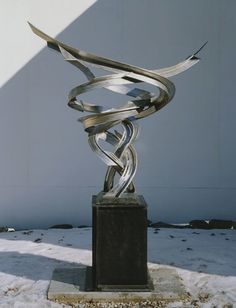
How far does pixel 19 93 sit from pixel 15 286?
3.90 metres

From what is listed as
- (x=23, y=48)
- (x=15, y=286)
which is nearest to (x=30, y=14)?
(x=23, y=48)

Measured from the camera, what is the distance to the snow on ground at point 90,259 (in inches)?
174

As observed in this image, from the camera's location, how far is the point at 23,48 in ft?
25.4

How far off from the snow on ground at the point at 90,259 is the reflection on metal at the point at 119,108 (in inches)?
47.1

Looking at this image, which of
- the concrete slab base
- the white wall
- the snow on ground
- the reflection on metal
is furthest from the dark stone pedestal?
the white wall

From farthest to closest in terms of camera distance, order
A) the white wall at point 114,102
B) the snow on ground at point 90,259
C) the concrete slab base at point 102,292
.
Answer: the white wall at point 114,102 → the snow on ground at point 90,259 → the concrete slab base at point 102,292

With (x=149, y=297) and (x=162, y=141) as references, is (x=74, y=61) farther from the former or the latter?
(x=162, y=141)

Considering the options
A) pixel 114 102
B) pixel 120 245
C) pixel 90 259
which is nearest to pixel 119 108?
pixel 120 245

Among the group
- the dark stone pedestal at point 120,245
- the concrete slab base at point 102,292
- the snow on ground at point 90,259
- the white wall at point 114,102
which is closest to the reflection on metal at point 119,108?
the dark stone pedestal at point 120,245

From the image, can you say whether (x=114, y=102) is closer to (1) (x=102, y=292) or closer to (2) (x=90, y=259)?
(2) (x=90, y=259)

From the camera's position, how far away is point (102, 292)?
439 cm

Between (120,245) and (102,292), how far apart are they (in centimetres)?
46

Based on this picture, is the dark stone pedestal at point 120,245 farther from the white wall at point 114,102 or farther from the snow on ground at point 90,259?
the white wall at point 114,102

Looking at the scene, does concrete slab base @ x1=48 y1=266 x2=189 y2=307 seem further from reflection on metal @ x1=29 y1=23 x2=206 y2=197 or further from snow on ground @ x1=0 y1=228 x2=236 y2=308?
reflection on metal @ x1=29 y1=23 x2=206 y2=197
